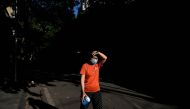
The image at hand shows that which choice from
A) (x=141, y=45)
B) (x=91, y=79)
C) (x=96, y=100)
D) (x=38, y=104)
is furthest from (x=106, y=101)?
(x=141, y=45)

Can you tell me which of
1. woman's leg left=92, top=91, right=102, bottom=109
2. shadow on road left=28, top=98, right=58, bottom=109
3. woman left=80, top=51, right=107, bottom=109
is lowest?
shadow on road left=28, top=98, right=58, bottom=109

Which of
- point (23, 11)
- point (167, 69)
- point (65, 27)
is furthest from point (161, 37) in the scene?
point (65, 27)

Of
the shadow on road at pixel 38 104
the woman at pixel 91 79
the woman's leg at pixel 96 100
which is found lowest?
the shadow on road at pixel 38 104

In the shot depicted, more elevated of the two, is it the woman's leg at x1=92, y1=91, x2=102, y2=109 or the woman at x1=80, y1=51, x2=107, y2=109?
the woman at x1=80, y1=51, x2=107, y2=109

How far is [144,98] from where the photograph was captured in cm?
872

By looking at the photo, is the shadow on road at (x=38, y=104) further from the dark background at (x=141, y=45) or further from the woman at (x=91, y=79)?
the dark background at (x=141, y=45)

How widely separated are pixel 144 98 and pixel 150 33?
18.5 feet

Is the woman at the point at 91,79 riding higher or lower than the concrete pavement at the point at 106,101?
A: higher

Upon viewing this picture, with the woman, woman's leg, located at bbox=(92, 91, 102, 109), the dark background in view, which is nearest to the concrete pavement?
the dark background

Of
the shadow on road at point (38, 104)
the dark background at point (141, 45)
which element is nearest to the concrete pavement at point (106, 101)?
the shadow on road at point (38, 104)

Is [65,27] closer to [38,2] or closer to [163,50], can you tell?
[38,2]

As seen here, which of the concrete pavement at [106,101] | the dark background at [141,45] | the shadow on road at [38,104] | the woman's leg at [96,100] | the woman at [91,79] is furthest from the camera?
the dark background at [141,45]

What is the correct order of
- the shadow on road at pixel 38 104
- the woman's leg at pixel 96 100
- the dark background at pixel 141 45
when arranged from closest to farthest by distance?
1. the woman's leg at pixel 96 100
2. the shadow on road at pixel 38 104
3. the dark background at pixel 141 45

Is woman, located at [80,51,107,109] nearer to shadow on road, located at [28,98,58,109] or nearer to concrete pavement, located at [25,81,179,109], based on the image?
concrete pavement, located at [25,81,179,109]
